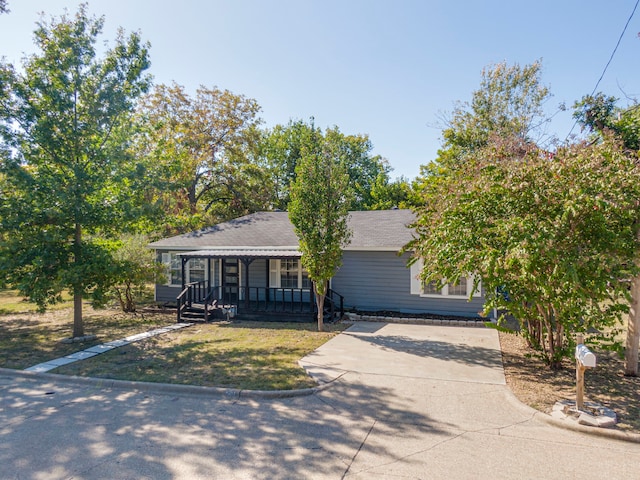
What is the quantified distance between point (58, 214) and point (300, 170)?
20.3 feet

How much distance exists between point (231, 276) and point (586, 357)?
1254 centimetres

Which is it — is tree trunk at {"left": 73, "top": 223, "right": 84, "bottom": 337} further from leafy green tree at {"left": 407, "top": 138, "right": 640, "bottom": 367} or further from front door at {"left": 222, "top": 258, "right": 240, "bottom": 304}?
leafy green tree at {"left": 407, "top": 138, "right": 640, "bottom": 367}

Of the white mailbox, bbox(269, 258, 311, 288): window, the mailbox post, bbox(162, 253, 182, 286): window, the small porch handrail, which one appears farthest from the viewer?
bbox(162, 253, 182, 286): window

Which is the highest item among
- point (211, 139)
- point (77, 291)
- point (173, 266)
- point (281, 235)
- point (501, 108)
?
point (501, 108)

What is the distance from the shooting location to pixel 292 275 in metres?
15.1

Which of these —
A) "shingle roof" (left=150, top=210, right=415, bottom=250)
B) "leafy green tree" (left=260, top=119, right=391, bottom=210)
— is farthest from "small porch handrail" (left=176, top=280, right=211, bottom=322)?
"leafy green tree" (left=260, top=119, right=391, bottom=210)

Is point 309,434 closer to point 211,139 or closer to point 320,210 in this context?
point 320,210

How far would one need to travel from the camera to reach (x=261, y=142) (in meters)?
29.1

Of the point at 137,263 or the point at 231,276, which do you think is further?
the point at 231,276

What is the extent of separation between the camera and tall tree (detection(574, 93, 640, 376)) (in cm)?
723

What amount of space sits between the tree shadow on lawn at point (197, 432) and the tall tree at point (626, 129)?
4537 mm

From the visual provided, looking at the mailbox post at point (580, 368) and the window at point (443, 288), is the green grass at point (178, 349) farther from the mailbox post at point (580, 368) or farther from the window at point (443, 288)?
the mailbox post at point (580, 368)

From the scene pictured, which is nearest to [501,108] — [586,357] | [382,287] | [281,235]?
[382,287]

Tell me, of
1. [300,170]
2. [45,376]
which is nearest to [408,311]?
[300,170]
